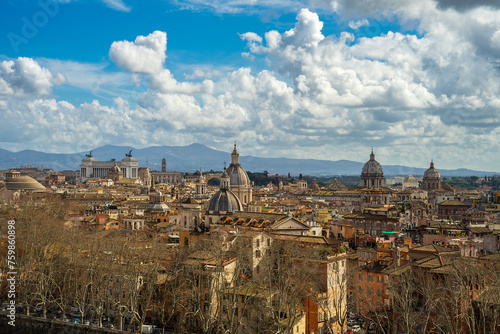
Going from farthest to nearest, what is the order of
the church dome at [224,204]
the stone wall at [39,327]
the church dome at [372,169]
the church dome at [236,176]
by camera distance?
the church dome at [372,169]
the church dome at [236,176]
the church dome at [224,204]
the stone wall at [39,327]

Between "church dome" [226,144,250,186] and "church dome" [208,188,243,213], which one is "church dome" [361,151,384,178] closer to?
"church dome" [226,144,250,186]

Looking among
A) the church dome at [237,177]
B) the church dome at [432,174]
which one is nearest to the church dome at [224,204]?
the church dome at [237,177]

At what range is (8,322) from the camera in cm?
3294

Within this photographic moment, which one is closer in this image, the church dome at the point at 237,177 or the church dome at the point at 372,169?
the church dome at the point at 237,177

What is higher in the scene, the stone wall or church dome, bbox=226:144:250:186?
church dome, bbox=226:144:250:186

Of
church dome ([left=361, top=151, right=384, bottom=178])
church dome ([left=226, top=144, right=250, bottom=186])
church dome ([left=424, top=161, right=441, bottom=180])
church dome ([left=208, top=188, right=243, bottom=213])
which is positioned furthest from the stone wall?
church dome ([left=424, top=161, right=441, bottom=180])

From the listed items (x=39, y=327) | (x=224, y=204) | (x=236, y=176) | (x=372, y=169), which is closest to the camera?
(x=39, y=327)

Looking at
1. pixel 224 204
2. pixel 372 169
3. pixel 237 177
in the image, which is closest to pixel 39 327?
pixel 224 204

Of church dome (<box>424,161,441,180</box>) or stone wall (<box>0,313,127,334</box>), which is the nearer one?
stone wall (<box>0,313,127,334</box>)

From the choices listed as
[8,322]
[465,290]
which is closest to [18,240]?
[8,322]

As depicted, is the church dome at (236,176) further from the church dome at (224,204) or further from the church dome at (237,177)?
the church dome at (224,204)

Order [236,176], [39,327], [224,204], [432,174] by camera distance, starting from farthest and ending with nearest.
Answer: [432,174] → [236,176] → [224,204] → [39,327]

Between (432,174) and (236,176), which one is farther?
(432,174)

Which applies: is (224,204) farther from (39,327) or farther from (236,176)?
(39,327)
